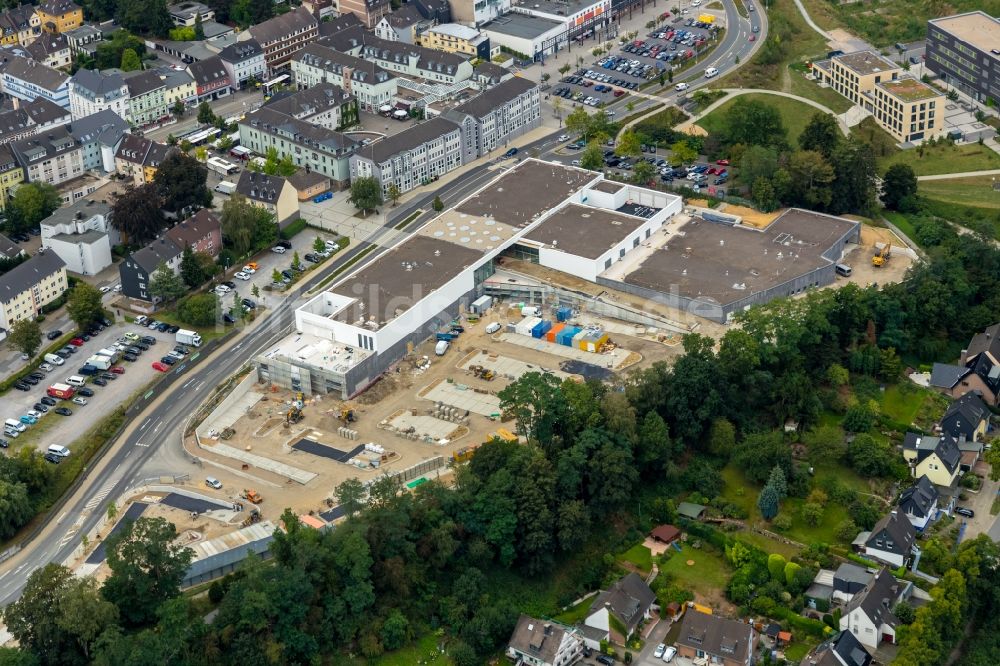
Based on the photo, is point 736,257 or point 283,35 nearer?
point 736,257

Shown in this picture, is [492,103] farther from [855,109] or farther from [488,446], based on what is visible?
[488,446]

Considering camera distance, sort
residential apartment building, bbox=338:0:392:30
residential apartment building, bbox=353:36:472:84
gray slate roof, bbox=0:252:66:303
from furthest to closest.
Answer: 1. residential apartment building, bbox=338:0:392:30
2. residential apartment building, bbox=353:36:472:84
3. gray slate roof, bbox=0:252:66:303

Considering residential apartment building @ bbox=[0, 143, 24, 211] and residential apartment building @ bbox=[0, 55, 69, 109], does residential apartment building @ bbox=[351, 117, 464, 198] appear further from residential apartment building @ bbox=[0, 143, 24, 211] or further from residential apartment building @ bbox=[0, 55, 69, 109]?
residential apartment building @ bbox=[0, 55, 69, 109]

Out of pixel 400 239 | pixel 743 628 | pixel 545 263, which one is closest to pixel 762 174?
pixel 545 263

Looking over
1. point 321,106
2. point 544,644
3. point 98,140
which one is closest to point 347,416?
point 544,644

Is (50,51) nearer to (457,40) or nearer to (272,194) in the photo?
(457,40)

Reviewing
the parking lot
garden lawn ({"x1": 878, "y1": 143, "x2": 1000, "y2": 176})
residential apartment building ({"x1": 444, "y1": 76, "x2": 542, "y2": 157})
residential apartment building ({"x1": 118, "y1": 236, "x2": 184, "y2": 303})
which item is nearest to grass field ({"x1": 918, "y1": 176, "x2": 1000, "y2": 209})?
garden lawn ({"x1": 878, "y1": 143, "x2": 1000, "y2": 176})

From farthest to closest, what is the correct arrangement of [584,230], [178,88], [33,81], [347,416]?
[178,88] → [33,81] → [584,230] → [347,416]
